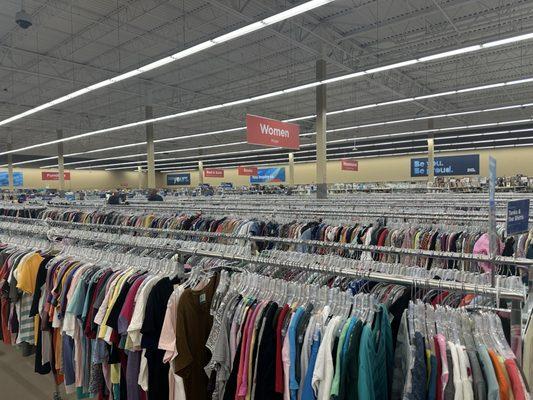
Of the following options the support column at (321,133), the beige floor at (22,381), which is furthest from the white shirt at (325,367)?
the support column at (321,133)

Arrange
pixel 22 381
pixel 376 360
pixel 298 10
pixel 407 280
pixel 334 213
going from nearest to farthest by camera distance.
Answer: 1. pixel 376 360
2. pixel 407 280
3. pixel 22 381
4. pixel 298 10
5. pixel 334 213

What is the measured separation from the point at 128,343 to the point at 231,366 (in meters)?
0.77

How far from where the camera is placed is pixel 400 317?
2.04 metres

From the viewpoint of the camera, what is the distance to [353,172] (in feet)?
115

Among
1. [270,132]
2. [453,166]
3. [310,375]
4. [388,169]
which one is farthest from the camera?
[388,169]

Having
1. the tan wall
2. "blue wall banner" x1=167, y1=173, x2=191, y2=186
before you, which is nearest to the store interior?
the tan wall

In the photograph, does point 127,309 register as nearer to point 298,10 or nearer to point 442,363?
point 442,363

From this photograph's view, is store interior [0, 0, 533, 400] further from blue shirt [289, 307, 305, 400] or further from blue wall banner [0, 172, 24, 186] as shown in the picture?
blue wall banner [0, 172, 24, 186]

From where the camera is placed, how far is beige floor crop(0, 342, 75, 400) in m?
3.74

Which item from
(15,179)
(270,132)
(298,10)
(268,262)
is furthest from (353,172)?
(268,262)

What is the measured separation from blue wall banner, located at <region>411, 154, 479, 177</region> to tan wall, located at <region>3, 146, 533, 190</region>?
1123 mm

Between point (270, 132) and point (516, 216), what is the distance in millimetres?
7663

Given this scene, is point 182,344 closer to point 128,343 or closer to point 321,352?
point 128,343

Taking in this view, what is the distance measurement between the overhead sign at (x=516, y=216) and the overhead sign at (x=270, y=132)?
A: 21.9 feet
